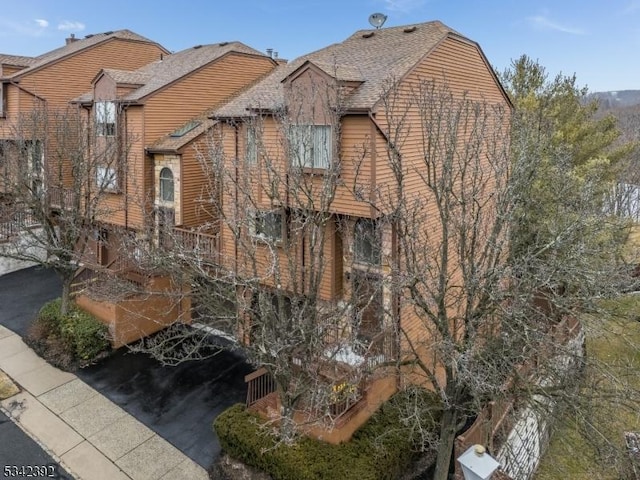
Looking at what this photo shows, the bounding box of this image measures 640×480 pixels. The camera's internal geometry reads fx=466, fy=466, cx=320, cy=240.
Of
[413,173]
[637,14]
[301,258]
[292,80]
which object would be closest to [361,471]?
[301,258]

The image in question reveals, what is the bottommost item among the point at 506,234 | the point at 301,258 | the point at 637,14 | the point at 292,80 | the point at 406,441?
the point at 406,441

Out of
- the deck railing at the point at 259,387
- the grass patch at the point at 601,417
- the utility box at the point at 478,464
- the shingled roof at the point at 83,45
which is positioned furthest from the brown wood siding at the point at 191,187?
the grass patch at the point at 601,417

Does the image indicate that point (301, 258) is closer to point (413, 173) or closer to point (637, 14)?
point (413, 173)

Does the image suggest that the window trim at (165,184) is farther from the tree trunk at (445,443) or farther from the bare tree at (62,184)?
the tree trunk at (445,443)

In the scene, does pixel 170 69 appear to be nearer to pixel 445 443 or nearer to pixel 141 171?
pixel 141 171

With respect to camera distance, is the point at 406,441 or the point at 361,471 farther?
the point at 406,441
